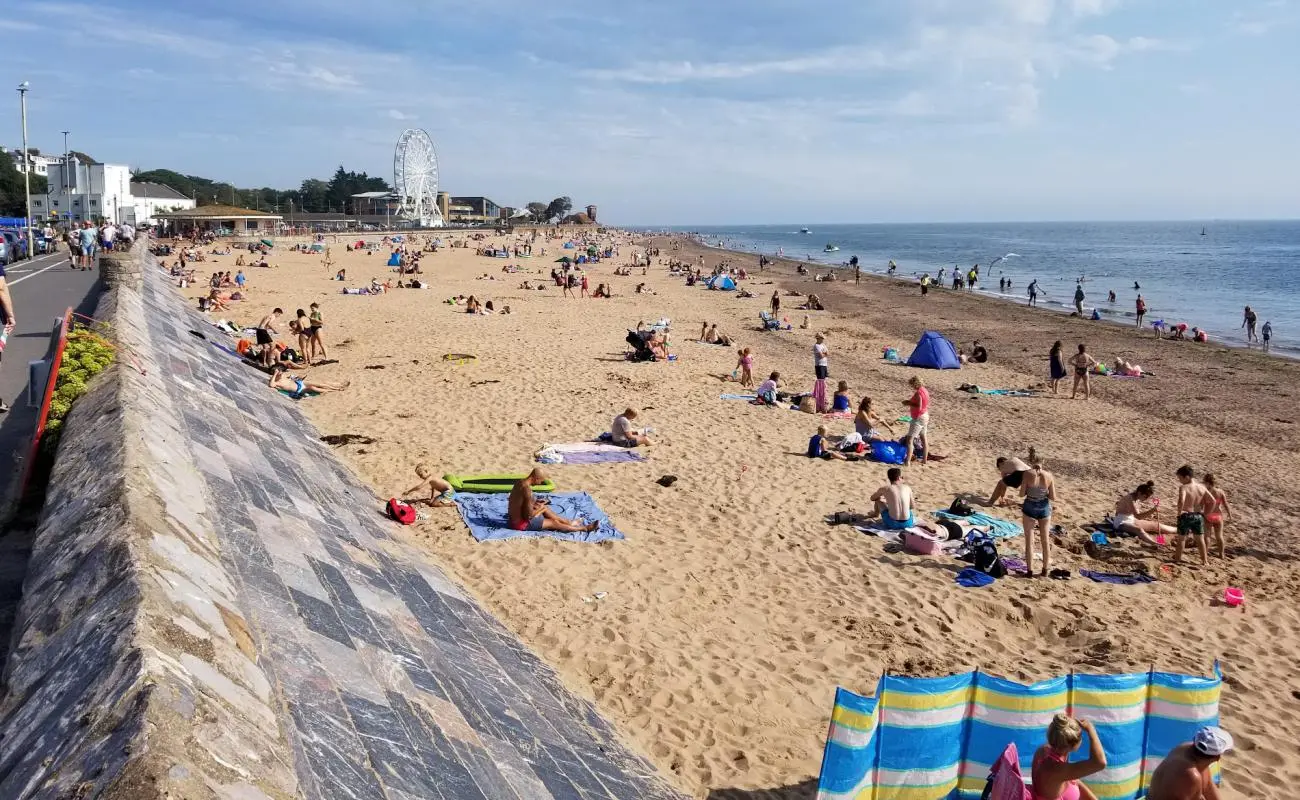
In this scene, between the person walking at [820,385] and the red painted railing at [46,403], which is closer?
the red painted railing at [46,403]

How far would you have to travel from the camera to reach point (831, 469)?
12070 mm

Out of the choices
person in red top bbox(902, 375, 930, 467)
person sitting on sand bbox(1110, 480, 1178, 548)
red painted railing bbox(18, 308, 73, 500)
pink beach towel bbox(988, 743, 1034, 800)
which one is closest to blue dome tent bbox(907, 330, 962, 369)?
person in red top bbox(902, 375, 930, 467)

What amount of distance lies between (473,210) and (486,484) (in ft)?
459

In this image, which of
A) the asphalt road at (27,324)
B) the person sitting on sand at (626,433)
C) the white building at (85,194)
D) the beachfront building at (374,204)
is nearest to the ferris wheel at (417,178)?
the beachfront building at (374,204)

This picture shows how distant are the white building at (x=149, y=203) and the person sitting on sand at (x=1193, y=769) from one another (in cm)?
7408

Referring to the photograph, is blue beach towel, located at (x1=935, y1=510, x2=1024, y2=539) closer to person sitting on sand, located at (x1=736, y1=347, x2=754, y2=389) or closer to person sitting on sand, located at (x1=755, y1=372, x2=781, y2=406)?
person sitting on sand, located at (x1=755, y1=372, x2=781, y2=406)

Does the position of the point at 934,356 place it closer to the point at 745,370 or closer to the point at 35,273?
the point at 745,370

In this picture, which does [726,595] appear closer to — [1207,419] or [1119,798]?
[1119,798]

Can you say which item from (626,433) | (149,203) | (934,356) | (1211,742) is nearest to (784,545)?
(626,433)

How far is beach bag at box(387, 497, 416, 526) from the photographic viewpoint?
880cm

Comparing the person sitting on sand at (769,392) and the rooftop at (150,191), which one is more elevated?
the rooftop at (150,191)

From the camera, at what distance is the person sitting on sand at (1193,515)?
9258 millimetres

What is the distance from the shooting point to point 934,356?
72.0 ft

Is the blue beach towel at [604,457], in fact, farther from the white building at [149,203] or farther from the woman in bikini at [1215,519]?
the white building at [149,203]
